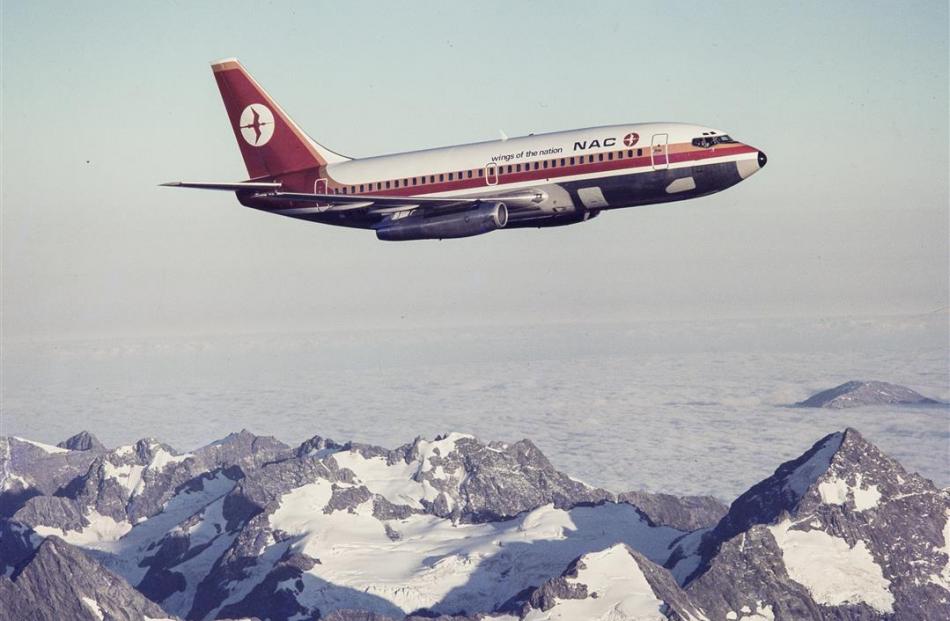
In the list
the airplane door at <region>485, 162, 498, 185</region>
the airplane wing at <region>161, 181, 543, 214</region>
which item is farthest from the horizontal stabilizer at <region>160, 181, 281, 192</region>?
the airplane door at <region>485, 162, 498, 185</region>

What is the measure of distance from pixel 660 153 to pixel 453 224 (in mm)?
18606

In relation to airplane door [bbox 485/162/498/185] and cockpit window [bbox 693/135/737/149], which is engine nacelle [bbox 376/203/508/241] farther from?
cockpit window [bbox 693/135/737/149]

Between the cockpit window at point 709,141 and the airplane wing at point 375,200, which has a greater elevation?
the cockpit window at point 709,141

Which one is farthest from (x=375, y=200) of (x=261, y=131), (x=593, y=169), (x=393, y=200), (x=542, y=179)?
(x=261, y=131)

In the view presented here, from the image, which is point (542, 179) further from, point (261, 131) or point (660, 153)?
point (261, 131)

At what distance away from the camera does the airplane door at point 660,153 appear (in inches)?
4264

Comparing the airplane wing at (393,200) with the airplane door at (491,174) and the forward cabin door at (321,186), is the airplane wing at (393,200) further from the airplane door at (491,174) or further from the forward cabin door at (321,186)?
the forward cabin door at (321,186)

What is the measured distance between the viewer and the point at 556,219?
365ft

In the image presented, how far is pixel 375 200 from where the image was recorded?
111125 mm

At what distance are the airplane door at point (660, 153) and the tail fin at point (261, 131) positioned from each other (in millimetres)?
34400

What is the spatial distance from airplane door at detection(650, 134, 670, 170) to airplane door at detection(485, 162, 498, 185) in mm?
13538

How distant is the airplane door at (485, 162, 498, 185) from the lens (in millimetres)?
111481

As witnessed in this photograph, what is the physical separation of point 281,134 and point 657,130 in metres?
42.2

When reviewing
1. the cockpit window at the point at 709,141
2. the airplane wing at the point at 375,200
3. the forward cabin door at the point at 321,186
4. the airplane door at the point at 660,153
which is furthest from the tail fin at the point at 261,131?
the cockpit window at the point at 709,141
